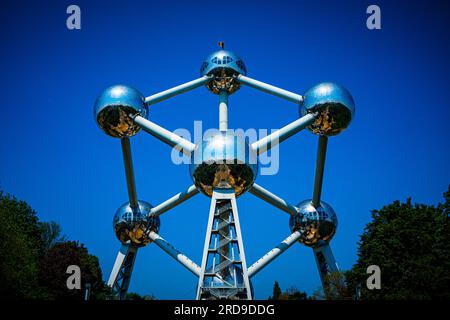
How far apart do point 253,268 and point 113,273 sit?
23.0ft

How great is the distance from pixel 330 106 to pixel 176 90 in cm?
654

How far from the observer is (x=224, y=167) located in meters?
15.9

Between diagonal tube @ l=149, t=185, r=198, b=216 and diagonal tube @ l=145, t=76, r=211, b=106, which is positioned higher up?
diagonal tube @ l=145, t=76, r=211, b=106

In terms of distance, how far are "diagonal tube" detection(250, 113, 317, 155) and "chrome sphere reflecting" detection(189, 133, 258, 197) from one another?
0.76m

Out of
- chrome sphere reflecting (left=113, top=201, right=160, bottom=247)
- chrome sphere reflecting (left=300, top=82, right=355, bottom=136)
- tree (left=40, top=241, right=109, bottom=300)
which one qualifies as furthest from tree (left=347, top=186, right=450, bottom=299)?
tree (left=40, top=241, right=109, bottom=300)

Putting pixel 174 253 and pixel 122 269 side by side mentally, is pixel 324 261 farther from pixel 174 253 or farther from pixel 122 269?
pixel 122 269

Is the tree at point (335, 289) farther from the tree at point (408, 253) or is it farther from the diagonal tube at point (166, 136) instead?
the diagonal tube at point (166, 136)

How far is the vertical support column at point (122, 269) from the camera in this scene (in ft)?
73.2

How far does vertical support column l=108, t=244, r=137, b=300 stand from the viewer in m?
22.3

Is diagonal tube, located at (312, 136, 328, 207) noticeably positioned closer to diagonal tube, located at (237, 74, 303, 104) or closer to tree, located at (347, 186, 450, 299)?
diagonal tube, located at (237, 74, 303, 104)

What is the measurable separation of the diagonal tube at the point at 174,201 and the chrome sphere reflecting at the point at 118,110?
3489 mm
